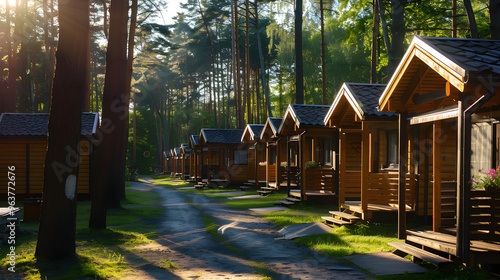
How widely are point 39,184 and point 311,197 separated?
12.9m

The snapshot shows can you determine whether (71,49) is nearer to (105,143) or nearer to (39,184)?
(105,143)

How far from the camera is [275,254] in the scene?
34.0 ft

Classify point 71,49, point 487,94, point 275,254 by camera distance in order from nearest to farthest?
point 487,94 → point 71,49 → point 275,254

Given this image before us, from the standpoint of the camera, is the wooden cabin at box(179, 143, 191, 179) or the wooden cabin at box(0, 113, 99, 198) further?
the wooden cabin at box(179, 143, 191, 179)

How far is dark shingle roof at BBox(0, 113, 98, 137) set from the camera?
22297 mm

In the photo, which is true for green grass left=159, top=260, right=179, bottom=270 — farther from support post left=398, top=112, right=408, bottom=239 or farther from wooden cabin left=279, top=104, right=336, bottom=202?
wooden cabin left=279, top=104, right=336, bottom=202

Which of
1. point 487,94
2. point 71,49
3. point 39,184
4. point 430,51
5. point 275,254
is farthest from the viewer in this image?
point 39,184

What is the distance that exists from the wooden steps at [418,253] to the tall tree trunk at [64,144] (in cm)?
631

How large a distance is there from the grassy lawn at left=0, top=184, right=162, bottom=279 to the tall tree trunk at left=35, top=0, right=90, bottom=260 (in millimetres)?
447

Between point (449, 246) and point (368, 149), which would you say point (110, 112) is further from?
point (449, 246)

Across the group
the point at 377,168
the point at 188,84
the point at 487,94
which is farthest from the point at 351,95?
the point at 188,84

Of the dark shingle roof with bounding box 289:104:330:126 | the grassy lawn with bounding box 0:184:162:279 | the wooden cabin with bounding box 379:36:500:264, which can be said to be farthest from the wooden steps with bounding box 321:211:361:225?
the dark shingle roof with bounding box 289:104:330:126

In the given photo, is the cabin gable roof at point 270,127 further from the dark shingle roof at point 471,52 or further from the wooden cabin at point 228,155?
the dark shingle roof at point 471,52

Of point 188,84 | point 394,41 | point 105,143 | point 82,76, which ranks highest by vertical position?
point 188,84
